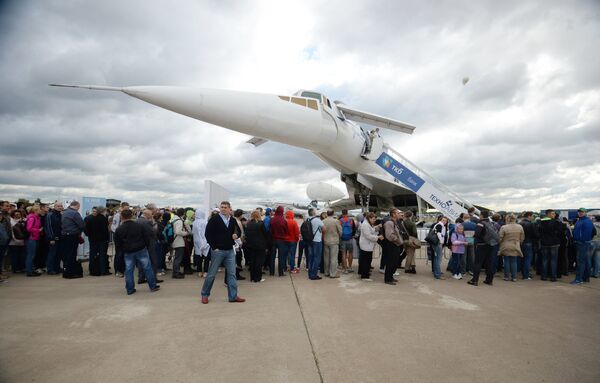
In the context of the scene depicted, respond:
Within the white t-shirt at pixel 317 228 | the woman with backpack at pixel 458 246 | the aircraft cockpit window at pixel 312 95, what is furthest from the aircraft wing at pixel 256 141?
the woman with backpack at pixel 458 246

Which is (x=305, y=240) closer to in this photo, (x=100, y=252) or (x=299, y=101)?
(x=299, y=101)

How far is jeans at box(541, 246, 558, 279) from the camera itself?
726 centimetres

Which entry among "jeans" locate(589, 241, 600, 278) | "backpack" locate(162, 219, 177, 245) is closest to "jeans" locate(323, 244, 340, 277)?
"backpack" locate(162, 219, 177, 245)

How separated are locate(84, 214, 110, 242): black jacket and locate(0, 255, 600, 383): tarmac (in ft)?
4.10

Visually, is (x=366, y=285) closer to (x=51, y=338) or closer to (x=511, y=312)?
(x=511, y=312)

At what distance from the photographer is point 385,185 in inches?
533

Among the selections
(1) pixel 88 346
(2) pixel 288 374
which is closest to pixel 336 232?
(2) pixel 288 374

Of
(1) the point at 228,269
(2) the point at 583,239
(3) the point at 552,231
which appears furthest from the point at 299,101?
(2) the point at 583,239

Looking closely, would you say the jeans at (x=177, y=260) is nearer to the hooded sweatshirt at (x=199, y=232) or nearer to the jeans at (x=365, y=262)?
the hooded sweatshirt at (x=199, y=232)

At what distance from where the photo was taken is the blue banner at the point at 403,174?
37.4 feet

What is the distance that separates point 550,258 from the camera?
7.45 m

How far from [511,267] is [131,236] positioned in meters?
8.26

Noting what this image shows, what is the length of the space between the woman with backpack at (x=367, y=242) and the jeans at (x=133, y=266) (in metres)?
4.26

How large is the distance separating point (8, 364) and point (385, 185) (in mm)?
12608
